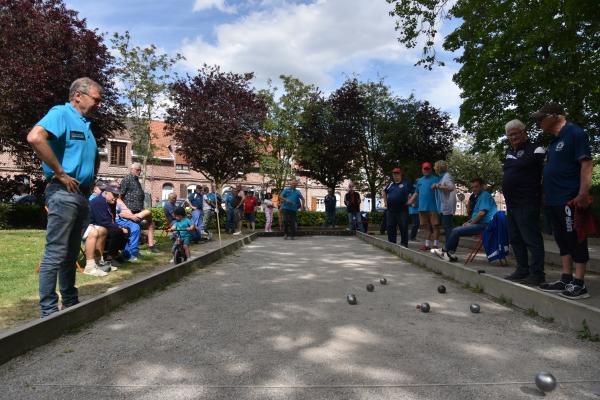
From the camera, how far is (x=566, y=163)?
4418 mm

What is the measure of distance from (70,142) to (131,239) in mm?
4167

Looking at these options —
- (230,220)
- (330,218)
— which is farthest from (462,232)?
(330,218)

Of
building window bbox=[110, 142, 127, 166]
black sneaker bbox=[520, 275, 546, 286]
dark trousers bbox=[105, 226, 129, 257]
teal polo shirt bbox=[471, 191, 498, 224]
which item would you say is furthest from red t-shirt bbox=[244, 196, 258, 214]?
building window bbox=[110, 142, 127, 166]

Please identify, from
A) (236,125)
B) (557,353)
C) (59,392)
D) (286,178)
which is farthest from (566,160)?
(286,178)

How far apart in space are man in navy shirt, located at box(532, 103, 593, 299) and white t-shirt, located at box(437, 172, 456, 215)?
3565 millimetres

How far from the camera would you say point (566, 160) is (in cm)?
441

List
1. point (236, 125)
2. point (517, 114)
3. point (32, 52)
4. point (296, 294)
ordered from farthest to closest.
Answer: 1. point (236, 125)
2. point (517, 114)
3. point (32, 52)
4. point (296, 294)

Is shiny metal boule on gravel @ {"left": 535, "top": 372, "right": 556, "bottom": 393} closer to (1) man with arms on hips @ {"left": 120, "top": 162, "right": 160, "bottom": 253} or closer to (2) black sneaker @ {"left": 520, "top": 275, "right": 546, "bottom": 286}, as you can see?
(2) black sneaker @ {"left": 520, "top": 275, "right": 546, "bottom": 286}

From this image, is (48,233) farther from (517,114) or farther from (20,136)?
(517,114)

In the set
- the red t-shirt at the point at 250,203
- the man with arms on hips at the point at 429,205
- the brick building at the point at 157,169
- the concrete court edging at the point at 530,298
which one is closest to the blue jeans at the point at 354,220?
the red t-shirt at the point at 250,203

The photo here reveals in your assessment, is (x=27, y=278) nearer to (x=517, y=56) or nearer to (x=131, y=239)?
(x=131, y=239)

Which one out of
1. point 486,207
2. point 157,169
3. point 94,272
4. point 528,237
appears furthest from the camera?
point 157,169

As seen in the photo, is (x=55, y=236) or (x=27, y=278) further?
(x=27, y=278)

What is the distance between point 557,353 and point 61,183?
413cm
